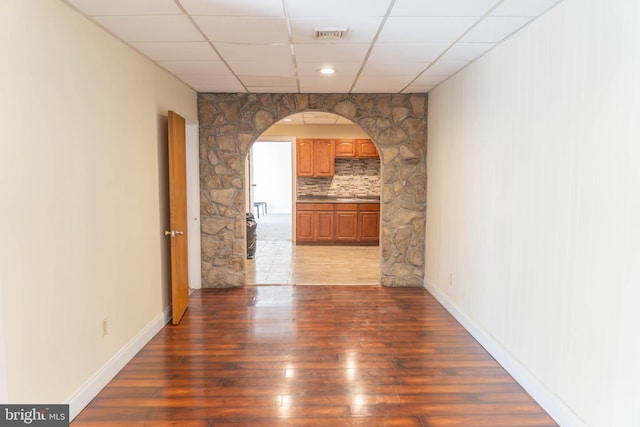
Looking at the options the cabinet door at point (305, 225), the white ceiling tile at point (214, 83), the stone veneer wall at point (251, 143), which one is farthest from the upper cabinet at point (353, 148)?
the white ceiling tile at point (214, 83)

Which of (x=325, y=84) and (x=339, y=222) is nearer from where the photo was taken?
(x=325, y=84)

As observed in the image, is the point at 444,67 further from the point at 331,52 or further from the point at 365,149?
the point at 365,149

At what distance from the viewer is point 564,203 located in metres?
2.48

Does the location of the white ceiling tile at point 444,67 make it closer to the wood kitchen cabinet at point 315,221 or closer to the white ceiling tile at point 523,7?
the white ceiling tile at point 523,7

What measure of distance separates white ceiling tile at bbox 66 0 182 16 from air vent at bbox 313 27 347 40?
2.98 feet

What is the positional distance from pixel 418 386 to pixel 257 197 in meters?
13.1

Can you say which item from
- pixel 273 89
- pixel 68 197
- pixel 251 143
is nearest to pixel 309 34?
pixel 68 197

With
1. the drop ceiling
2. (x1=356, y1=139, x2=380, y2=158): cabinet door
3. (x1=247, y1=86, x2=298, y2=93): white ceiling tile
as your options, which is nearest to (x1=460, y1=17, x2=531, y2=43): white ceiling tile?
the drop ceiling

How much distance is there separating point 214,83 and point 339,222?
4.53 m

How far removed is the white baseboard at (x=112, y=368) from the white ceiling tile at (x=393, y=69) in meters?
2.99

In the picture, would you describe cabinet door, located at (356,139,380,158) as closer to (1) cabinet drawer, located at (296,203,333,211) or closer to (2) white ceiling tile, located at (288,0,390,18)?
(1) cabinet drawer, located at (296,203,333,211)

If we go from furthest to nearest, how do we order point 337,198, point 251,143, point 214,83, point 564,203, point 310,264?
point 337,198
point 310,264
point 251,143
point 214,83
point 564,203

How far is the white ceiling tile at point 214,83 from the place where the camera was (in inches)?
177

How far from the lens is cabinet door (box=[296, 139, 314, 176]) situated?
343 inches
